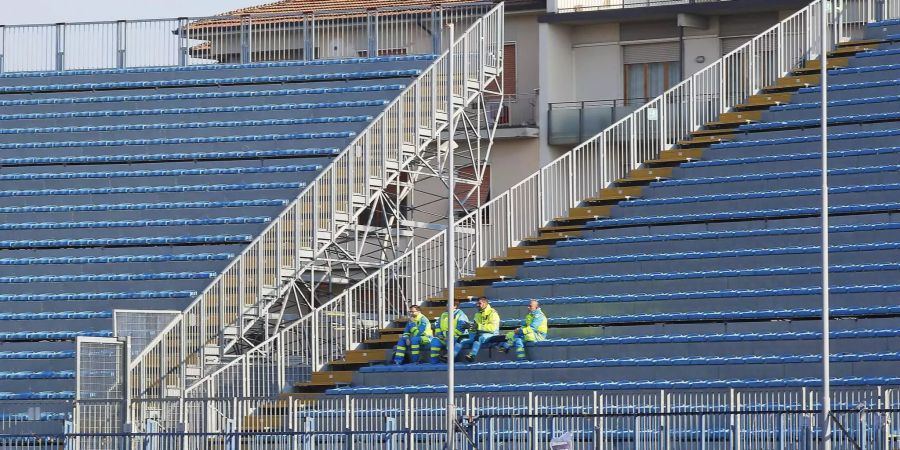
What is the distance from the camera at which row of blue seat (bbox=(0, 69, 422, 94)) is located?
29.5 metres

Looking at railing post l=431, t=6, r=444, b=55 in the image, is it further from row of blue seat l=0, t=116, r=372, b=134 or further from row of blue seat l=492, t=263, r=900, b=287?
row of blue seat l=492, t=263, r=900, b=287

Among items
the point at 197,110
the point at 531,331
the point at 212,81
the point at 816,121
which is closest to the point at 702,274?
the point at 531,331

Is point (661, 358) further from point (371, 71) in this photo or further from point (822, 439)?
point (371, 71)

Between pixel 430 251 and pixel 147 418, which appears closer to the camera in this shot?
pixel 147 418

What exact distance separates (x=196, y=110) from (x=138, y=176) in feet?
5.65

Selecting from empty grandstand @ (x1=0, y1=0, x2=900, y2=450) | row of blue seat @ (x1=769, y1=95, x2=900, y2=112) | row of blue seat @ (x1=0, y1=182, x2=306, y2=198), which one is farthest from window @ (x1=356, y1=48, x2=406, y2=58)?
row of blue seat @ (x1=769, y1=95, x2=900, y2=112)

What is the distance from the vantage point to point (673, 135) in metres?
27.5

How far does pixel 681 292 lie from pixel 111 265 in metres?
7.75

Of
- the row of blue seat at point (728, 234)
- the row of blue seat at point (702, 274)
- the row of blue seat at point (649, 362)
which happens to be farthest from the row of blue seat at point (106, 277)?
the row of blue seat at point (728, 234)

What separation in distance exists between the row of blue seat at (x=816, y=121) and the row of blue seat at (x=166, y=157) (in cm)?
564

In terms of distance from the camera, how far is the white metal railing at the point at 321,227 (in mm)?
23672

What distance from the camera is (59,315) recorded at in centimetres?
2567

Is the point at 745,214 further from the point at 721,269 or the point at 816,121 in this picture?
the point at 816,121

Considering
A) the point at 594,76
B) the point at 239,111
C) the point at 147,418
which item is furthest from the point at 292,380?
the point at 594,76
